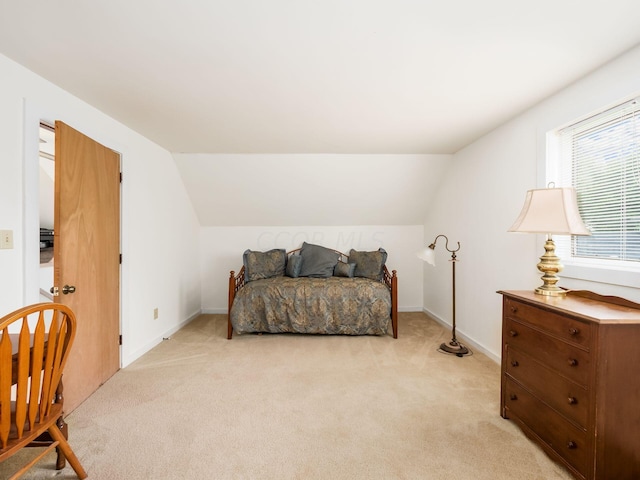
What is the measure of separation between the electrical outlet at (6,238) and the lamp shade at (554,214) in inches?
119

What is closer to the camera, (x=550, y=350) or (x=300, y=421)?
(x=550, y=350)

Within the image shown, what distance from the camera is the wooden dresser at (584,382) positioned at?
137cm

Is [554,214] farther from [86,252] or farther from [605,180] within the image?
[86,252]

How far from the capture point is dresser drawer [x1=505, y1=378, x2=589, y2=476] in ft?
4.72

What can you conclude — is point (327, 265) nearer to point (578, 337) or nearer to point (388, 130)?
point (388, 130)

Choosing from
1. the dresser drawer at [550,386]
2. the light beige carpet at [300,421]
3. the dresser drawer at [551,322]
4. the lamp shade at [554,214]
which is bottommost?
the light beige carpet at [300,421]

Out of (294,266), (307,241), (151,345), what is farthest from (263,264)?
(151,345)

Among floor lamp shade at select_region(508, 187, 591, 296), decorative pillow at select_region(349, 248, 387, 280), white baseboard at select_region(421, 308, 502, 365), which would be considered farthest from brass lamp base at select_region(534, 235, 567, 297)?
decorative pillow at select_region(349, 248, 387, 280)

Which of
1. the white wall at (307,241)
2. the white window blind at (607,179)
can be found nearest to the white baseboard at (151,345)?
the white wall at (307,241)

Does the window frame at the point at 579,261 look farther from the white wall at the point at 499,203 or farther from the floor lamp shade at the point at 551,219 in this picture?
the floor lamp shade at the point at 551,219

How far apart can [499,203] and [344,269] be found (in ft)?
6.71

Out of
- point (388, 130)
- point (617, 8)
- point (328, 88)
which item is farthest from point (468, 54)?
point (388, 130)

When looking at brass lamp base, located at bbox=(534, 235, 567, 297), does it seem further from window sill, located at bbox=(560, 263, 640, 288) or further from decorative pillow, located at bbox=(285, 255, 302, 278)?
decorative pillow, located at bbox=(285, 255, 302, 278)

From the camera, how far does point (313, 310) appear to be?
360cm
